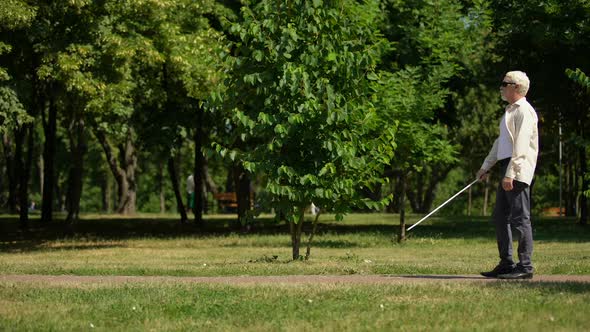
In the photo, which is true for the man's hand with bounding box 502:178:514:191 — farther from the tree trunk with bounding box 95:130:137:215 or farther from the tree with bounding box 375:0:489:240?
the tree trunk with bounding box 95:130:137:215

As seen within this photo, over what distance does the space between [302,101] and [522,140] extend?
4.88 metres

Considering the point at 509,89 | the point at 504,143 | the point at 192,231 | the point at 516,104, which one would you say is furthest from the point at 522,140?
the point at 192,231

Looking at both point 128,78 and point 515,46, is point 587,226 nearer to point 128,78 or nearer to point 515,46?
point 515,46

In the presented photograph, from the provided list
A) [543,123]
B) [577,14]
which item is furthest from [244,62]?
[543,123]

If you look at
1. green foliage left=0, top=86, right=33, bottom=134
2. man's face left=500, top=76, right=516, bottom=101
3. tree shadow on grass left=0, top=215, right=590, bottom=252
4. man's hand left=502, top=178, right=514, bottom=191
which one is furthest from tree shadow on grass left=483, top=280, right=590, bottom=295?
green foliage left=0, top=86, right=33, bottom=134

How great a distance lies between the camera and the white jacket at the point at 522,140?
10234 mm

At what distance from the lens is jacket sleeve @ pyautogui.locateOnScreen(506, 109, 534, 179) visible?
33.6ft

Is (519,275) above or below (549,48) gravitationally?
below

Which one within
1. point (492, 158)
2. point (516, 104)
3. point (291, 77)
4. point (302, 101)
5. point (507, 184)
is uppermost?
point (291, 77)

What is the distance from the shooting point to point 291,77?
47.0ft

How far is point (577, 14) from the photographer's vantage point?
89.0 feet

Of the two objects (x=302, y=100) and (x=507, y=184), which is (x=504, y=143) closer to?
(x=507, y=184)

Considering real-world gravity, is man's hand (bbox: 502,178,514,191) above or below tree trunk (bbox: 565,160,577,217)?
below

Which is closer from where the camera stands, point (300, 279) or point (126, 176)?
point (300, 279)
